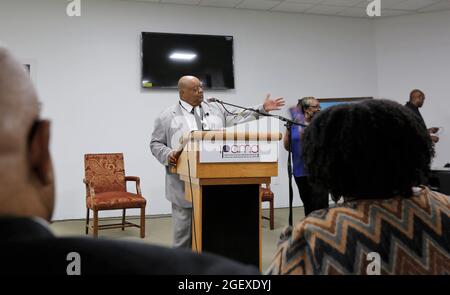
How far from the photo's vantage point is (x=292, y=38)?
242 inches

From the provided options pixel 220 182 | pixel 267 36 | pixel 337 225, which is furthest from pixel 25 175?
pixel 267 36

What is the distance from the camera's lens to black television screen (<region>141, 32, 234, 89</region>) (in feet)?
17.9

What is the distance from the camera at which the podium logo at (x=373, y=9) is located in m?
5.85

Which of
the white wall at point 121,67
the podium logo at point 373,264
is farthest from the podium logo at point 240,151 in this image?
the white wall at point 121,67

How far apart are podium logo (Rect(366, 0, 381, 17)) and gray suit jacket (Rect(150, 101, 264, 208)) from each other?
403 cm

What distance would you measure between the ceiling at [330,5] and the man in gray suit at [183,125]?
3.13 m

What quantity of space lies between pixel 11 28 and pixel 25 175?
5529mm

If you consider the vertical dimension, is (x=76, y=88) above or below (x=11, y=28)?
below

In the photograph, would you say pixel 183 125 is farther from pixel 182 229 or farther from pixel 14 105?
pixel 14 105

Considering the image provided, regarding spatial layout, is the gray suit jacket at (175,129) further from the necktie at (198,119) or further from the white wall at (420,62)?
the white wall at (420,62)
